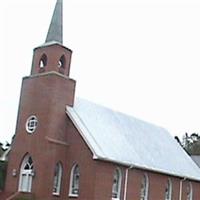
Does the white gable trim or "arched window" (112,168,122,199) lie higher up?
the white gable trim

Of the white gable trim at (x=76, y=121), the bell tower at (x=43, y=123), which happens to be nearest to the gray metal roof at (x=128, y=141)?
the white gable trim at (x=76, y=121)

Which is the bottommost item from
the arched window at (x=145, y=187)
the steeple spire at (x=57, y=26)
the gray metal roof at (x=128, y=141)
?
the arched window at (x=145, y=187)

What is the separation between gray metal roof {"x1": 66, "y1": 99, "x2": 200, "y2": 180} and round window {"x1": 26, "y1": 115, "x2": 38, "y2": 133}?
244 cm

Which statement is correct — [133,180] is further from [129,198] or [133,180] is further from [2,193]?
[2,193]

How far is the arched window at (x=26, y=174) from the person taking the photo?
32922mm

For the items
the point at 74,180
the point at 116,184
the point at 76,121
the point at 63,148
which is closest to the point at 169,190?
the point at 116,184

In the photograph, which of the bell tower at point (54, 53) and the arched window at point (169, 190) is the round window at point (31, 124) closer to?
the bell tower at point (54, 53)

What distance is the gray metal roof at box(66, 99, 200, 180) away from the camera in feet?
109

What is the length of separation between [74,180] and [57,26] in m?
11.6

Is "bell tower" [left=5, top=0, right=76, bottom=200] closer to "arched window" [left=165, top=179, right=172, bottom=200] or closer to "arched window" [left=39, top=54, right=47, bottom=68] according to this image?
"arched window" [left=39, top=54, right=47, bottom=68]

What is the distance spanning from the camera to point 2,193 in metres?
32.9

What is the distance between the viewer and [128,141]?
124 feet

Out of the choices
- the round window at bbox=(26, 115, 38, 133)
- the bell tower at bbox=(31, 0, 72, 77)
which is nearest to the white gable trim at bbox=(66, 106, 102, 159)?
the round window at bbox=(26, 115, 38, 133)

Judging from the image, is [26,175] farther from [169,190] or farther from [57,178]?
[169,190]
